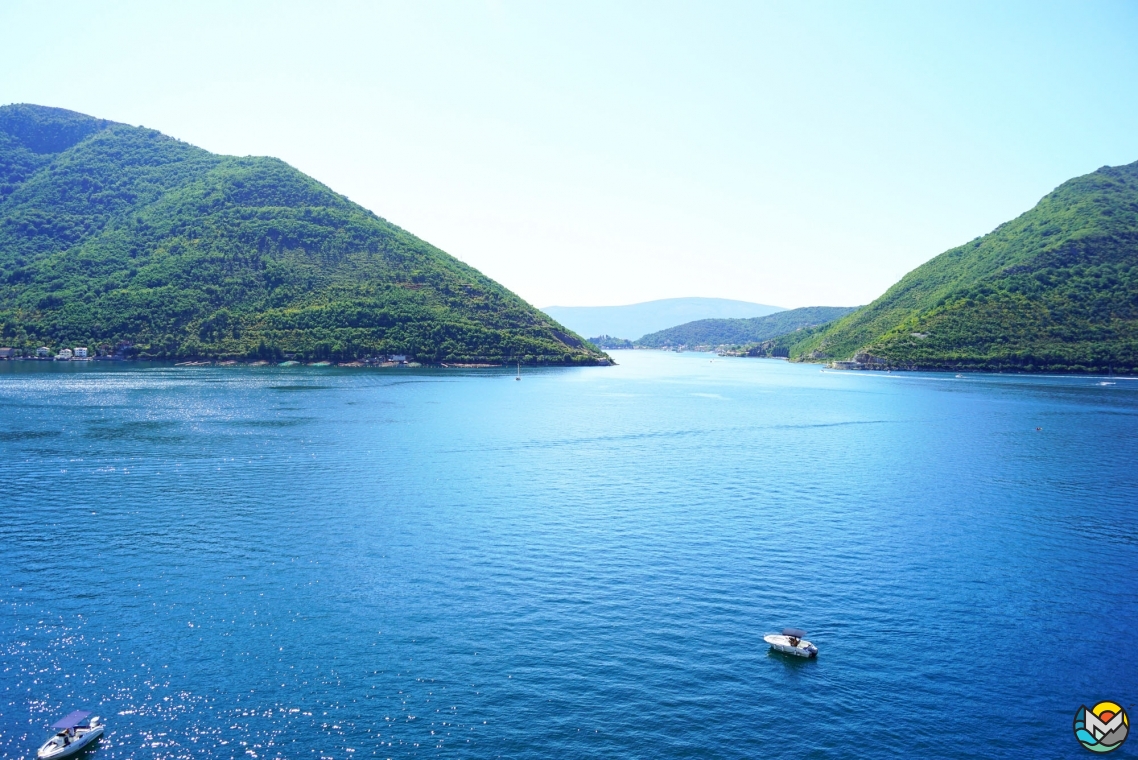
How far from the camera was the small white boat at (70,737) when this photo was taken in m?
22.6

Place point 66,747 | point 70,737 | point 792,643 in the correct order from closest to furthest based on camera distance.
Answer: point 66,747 < point 70,737 < point 792,643

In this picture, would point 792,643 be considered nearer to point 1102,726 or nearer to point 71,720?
point 1102,726

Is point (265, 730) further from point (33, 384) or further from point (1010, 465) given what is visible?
point (33, 384)

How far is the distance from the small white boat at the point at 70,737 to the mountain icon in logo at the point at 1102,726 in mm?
37325

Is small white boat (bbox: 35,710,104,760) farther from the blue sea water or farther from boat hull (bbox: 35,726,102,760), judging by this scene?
the blue sea water

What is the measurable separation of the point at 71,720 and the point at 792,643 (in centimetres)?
2961

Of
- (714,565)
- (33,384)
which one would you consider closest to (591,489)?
(714,565)

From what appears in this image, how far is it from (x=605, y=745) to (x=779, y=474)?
50.8 metres

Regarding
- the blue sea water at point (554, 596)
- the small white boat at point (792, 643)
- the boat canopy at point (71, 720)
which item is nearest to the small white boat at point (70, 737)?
the boat canopy at point (71, 720)

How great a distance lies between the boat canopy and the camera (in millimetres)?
23469

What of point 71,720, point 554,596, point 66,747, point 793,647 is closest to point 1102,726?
point 793,647

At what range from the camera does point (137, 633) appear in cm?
3203

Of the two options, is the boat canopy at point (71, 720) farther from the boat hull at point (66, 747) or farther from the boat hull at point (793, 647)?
the boat hull at point (793, 647)

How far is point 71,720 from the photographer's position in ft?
78.4
